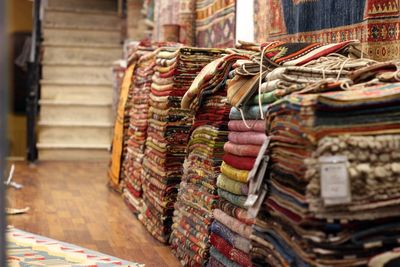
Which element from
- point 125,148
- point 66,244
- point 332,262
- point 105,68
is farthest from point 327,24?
point 105,68

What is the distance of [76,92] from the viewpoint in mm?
8719

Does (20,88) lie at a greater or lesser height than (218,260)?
greater

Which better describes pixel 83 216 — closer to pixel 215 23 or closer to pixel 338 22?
pixel 215 23

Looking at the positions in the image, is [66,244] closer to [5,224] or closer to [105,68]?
[5,224]

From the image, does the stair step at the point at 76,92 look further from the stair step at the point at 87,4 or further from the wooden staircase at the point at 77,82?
the stair step at the point at 87,4

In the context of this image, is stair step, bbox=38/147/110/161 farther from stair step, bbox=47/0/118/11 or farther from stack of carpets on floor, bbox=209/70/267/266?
stack of carpets on floor, bbox=209/70/267/266

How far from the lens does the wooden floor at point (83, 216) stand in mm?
3824

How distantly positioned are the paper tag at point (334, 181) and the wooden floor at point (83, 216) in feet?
5.75

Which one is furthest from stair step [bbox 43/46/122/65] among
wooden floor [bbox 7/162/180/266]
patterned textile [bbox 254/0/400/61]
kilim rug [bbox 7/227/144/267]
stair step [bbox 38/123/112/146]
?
patterned textile [bbox 254/0/400/61]

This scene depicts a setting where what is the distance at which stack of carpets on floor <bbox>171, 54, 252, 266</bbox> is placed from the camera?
3.15 meters

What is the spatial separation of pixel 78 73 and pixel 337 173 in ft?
24.0

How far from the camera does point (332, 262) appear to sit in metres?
1.92

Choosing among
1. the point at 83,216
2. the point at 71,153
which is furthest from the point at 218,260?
the point at 71,153

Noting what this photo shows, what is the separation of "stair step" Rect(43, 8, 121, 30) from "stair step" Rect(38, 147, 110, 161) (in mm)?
1894
